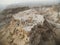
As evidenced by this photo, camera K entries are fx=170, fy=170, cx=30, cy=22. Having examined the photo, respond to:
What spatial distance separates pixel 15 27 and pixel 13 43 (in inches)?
5.8

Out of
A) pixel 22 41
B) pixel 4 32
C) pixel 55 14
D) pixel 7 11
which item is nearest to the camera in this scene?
pixel 22 41

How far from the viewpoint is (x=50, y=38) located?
1561 mm

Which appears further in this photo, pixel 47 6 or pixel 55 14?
pixel 47 6

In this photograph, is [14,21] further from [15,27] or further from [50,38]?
[50,38]

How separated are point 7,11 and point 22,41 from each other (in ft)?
4.47

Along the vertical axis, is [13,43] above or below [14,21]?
below

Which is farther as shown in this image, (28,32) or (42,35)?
(42,35)

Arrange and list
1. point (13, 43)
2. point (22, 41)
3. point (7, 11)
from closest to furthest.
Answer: point (22, 41)
point (13, 43)
point (7, 11)

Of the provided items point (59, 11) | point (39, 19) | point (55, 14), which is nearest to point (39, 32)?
point (39, 19)

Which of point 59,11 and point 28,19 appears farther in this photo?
point 59,11

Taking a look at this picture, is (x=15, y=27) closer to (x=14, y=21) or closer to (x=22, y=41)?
(x=14, y=21)

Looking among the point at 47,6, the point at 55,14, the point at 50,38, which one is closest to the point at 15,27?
the point at 50,38

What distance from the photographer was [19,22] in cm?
152

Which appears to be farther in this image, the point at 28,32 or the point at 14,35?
the point at 14,35
